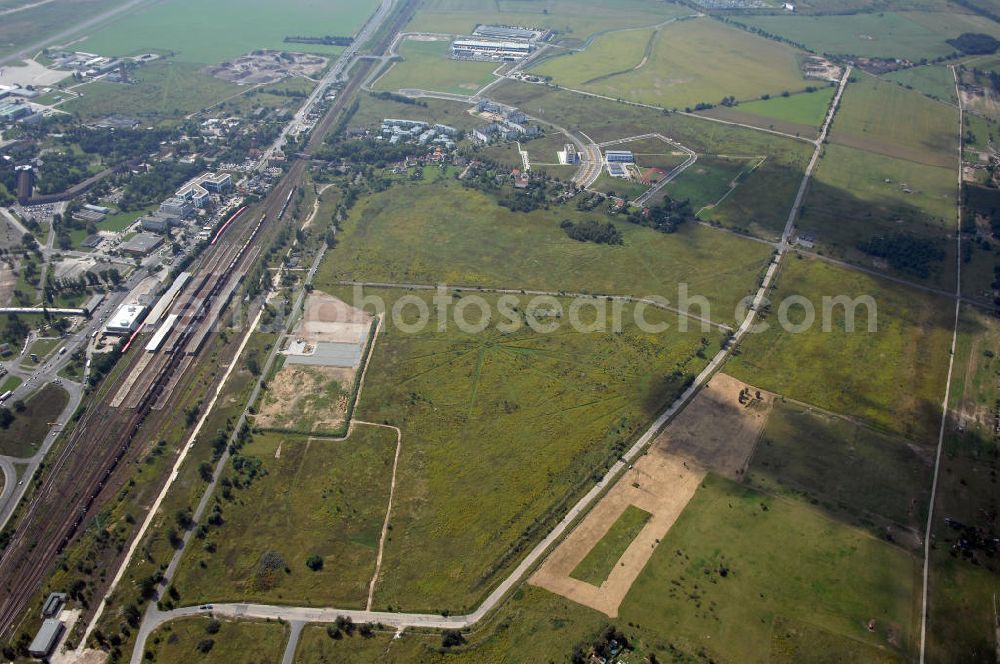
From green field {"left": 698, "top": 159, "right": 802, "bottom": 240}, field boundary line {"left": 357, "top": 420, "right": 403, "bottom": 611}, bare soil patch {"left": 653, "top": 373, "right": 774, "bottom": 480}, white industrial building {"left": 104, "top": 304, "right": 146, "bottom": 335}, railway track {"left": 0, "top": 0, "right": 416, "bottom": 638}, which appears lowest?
railway track {"left": 0, "top": 0, "right": 416, "bottom": 638}

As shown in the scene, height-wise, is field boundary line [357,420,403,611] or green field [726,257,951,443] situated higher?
green field [726,257,951,443]

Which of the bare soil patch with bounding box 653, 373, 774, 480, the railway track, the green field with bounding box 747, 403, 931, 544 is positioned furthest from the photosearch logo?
the railway track

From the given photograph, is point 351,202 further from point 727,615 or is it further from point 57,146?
point 727,615

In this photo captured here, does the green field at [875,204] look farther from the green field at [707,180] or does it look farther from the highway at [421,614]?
the highway at [421,614]

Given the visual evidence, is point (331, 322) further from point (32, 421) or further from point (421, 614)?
point (421, 614)

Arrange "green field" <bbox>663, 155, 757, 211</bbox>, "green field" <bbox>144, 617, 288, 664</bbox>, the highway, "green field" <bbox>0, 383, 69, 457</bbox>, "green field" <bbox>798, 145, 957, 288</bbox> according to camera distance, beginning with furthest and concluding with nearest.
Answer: "green field" <bbox>663, 155, 757, 211</bbox> < "green field" <bbox>798, 145, 957, 288</bbox> < "green field" <bbox>0, 383, 69, 457</bbox> < the highway < "green field" <bbox>144, 617, 288, 664</bbox>

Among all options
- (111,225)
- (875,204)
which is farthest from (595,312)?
(111,225)

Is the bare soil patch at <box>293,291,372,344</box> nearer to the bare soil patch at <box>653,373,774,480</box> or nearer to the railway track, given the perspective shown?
the railway track
